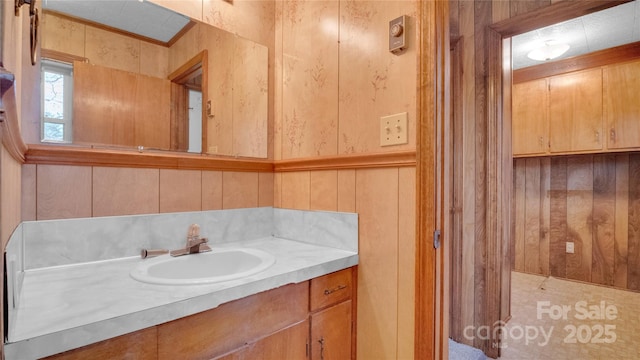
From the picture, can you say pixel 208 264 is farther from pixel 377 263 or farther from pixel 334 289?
pixel 377 263

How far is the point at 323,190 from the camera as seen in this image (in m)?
1.38

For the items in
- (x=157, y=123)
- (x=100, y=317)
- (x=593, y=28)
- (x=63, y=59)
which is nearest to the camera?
(x=100, y=317)

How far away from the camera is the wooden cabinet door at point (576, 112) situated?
3074mm

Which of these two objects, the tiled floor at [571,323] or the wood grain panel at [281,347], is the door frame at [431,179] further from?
the tiled floor at [571,323]

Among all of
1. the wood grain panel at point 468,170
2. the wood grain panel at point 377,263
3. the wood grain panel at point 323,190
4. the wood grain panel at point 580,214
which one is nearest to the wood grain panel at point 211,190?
the wood grain panel at point 323,190

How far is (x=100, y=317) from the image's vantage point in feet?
2.03

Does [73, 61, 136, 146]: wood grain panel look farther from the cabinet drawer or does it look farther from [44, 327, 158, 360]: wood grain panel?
the cabinet drawer

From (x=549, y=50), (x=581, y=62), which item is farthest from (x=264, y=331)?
(x=581, y=62)

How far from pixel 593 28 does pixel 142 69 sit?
3457 millimetres

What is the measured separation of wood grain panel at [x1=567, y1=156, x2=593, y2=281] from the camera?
10.7ft

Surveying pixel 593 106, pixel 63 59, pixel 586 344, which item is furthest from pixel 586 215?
pixel 63 59

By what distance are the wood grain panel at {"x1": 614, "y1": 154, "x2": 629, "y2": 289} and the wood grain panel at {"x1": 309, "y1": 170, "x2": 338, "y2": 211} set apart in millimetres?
3497

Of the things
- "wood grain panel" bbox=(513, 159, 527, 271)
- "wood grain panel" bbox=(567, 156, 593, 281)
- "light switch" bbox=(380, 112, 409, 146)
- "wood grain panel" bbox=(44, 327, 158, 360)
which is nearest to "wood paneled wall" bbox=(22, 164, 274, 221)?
"wood grain panel" bbox=(44, 327, 158, 360)

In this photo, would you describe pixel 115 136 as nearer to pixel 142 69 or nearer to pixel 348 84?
pixel 142 69
